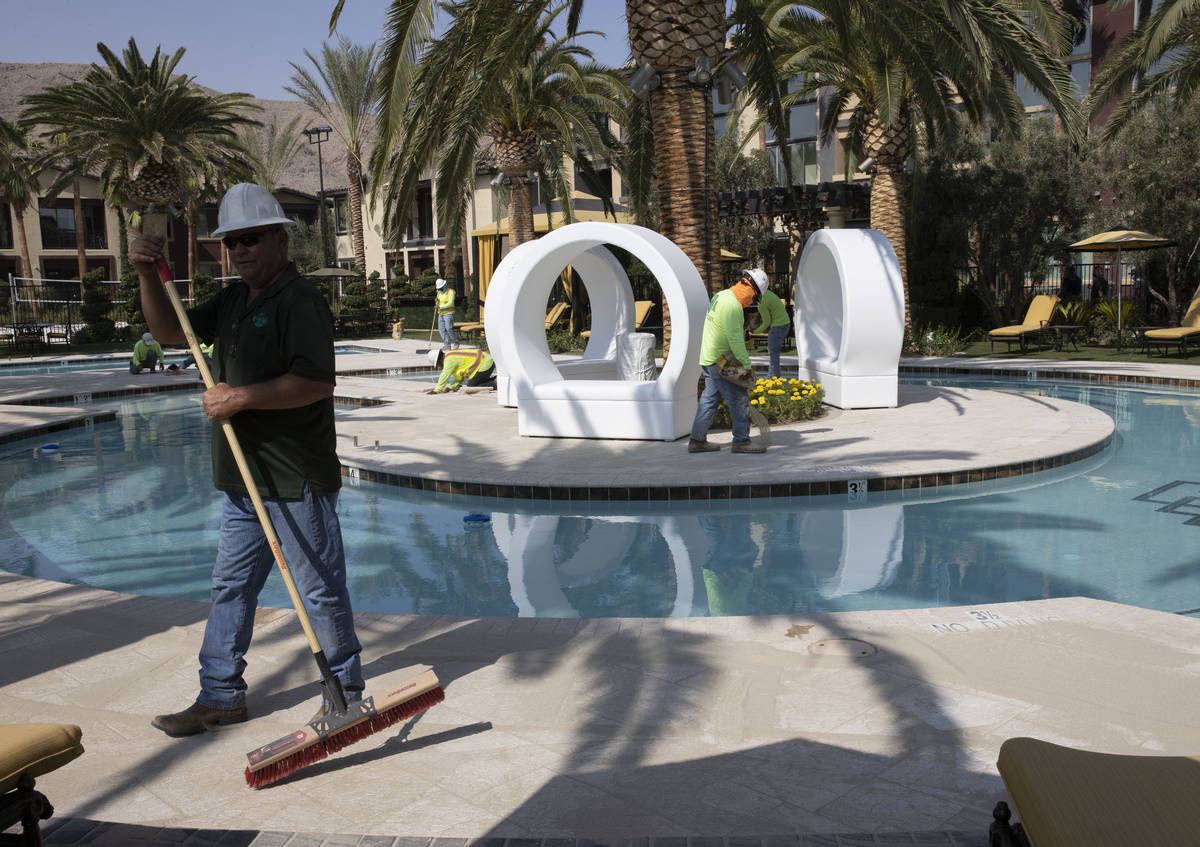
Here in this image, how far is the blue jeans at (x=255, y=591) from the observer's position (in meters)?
3.73

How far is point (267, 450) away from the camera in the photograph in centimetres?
370

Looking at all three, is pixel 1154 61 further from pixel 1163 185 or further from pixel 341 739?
pixel 341 739

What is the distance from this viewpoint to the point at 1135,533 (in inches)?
294

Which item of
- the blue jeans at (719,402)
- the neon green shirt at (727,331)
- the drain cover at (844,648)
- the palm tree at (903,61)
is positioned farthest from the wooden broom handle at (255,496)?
the palm tree at (903,61)

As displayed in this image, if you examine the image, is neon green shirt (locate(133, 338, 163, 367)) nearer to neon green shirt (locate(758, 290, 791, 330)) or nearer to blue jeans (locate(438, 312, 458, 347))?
blue jeans (locate(438, 312, 458, 347))

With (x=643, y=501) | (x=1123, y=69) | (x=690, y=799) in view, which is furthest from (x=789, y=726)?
(x=1123, y=69)

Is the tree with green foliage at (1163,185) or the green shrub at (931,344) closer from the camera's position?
the green shrub at (931,344)

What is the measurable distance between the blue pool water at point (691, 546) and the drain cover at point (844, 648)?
149 centimetres

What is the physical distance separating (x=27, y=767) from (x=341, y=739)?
1.12 m

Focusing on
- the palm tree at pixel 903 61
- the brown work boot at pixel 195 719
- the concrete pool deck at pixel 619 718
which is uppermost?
the palm tree at pixel 903 61

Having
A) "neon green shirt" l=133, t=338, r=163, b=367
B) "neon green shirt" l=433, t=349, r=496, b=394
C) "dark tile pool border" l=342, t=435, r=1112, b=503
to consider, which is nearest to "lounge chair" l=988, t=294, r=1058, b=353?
"neon green shirt" l=433, t=349, r=496, b=394

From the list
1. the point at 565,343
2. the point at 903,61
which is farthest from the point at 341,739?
the point at 565,343

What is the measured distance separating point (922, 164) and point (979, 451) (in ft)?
59.2

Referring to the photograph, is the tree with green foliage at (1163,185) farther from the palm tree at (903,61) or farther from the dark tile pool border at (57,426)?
the dark tile pool border at (57,426)
